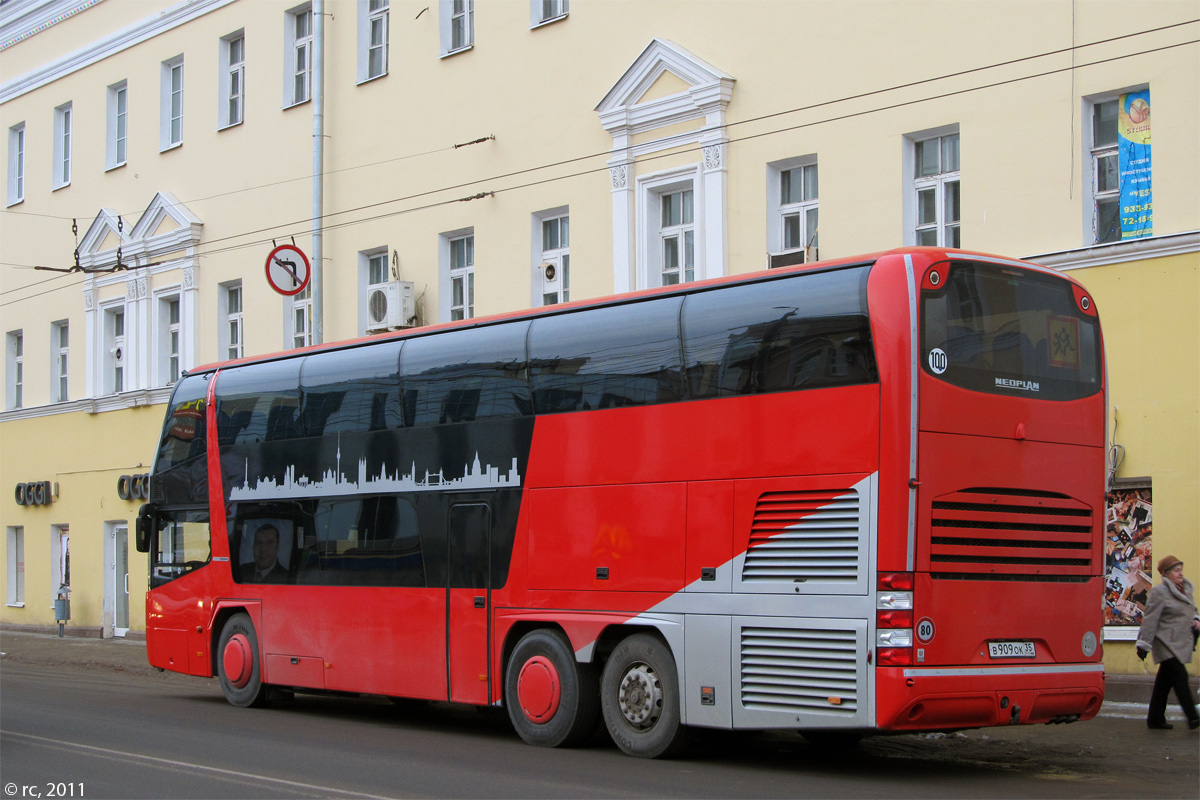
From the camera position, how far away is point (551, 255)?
22125 millimetres

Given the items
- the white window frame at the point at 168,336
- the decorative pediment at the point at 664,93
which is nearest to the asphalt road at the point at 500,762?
the decorative pediment at the point at 664,93

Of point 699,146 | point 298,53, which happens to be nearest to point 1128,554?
point 699,146

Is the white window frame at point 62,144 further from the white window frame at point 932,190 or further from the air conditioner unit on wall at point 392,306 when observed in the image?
the white window frame at point 932,190

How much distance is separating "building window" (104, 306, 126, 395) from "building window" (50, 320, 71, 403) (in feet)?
5.69

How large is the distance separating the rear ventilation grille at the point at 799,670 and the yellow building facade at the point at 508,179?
6031mm

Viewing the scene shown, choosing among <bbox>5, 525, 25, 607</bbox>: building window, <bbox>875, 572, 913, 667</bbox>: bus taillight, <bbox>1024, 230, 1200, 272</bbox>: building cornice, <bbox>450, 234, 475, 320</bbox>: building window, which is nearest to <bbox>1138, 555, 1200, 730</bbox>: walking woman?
<bbox>1024, 230, 1200, 272</bbox>: building cornice

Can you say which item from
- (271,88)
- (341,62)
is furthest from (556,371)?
(271,88)

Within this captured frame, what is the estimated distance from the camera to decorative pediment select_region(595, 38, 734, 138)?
19406 millimetres

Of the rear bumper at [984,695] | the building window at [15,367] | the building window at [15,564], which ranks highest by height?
the building window at [15,367]

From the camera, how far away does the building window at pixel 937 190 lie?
673 inches

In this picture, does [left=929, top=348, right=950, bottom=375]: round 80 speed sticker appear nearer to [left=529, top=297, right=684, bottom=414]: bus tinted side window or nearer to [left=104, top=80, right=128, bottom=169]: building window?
[left=529, top=297, right=684, bottom=414]: bus tinted side window

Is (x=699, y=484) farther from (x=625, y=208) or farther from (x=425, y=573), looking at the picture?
(x=625, y=208)

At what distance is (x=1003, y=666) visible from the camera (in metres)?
10.4

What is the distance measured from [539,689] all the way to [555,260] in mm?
10483
